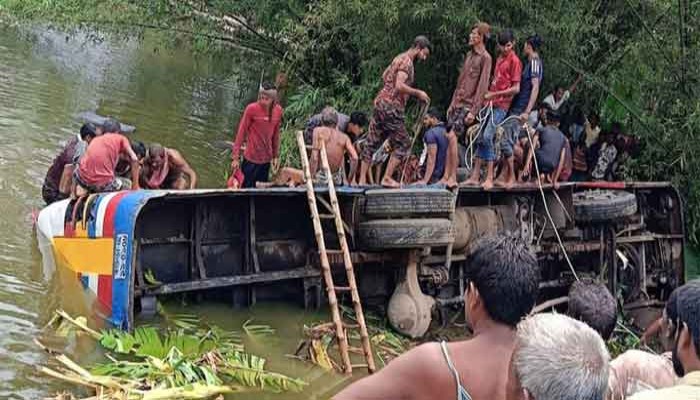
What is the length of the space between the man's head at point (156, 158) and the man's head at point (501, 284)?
8.10m

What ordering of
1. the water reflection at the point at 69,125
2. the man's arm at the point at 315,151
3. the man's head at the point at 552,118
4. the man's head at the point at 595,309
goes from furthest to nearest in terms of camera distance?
the man's head at the point at 552,118, the man's arm at the point at 315,151, the water reflection at the point at 69,125, the man's head at the point at 595,309

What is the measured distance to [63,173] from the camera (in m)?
11.1

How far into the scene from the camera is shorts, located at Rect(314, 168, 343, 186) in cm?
942

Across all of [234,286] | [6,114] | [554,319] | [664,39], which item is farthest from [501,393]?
[6,114]

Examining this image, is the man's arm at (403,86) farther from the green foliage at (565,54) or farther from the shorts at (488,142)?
the green foliage at (565,54)

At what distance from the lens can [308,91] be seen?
15500mm

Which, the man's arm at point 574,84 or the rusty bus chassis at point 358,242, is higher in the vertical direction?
the man's arm at point 574,84

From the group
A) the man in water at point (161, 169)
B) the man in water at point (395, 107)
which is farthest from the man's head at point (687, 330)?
the man in water at point (161, 169)

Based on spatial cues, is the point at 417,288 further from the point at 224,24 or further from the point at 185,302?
the point at 224,24

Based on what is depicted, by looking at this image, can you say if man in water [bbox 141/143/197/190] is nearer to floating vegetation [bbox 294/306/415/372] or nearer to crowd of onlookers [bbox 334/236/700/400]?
floating vegetation [bbox 294/306/415/372]

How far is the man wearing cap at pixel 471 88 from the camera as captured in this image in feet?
34.1

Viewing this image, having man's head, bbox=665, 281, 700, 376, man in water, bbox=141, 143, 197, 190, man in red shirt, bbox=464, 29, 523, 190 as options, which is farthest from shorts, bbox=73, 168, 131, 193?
man's head, bbox=665, 281, 700, 376

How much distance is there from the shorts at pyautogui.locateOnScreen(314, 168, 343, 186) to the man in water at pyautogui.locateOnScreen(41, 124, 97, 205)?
3.10 m

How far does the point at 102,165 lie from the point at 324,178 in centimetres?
233
